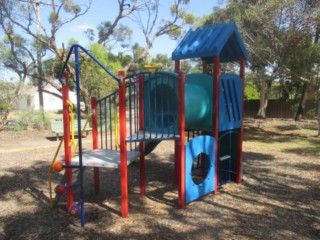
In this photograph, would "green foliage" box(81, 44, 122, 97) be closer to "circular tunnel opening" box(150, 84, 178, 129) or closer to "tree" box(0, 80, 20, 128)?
"tree" box(0, 80, 20, 128)

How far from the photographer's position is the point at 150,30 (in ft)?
67.5

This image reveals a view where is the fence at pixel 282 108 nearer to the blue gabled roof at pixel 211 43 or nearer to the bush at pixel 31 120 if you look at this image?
the bush at pixel 31 120

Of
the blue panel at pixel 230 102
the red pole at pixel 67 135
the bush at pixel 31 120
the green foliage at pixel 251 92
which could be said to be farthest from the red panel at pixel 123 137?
the green foliage at pixel 251 92

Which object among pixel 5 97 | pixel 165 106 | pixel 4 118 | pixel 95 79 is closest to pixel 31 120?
pixel 4 118

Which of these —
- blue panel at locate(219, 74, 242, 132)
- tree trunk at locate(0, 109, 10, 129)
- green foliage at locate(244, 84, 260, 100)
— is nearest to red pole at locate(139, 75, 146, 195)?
blue panel at locate(219, 74, 242, 132)

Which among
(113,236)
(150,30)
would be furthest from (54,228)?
(150,30)

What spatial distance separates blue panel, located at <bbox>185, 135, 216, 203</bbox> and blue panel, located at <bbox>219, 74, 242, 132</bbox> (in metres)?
0.40

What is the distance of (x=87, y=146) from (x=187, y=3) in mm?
14993

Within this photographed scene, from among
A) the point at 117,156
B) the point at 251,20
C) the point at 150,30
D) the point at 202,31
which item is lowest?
the point at 117,156

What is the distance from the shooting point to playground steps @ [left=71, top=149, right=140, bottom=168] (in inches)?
151

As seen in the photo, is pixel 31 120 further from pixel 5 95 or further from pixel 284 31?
pixel 284 31

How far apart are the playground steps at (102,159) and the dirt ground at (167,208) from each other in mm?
730

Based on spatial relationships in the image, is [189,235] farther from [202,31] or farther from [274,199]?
[202,31]

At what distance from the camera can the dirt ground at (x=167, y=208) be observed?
3566 millimetres
